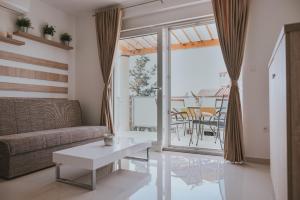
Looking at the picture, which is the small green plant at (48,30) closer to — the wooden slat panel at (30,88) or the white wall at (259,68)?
the wooden slat panel at (30,88)

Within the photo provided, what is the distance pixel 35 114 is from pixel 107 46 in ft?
5.66

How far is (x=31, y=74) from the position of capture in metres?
3.48

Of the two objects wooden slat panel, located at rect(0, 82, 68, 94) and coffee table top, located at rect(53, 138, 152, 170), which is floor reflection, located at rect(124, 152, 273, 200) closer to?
coffee table top, located at rect(53, 138, 152, 170)

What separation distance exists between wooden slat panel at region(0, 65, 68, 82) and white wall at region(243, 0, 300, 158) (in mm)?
3221

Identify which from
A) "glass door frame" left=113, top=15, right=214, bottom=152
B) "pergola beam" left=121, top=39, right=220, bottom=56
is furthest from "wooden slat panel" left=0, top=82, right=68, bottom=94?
"glass door frame" left=113, top=15, right=214, bottom=152

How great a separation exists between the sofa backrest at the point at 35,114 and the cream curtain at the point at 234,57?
2.65 meters

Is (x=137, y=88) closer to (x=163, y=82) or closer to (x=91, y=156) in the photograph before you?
(x=163, y=82)

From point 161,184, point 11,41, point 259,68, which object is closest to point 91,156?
point 161,184

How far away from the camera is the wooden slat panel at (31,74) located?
314 centimetres

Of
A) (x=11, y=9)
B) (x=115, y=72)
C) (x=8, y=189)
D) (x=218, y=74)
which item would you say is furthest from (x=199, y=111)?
(x=11, y=9)

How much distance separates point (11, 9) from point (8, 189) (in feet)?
8.54

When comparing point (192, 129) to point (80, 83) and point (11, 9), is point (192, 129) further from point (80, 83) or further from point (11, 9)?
point (11, 9)

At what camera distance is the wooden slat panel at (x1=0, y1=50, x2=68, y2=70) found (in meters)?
3.12

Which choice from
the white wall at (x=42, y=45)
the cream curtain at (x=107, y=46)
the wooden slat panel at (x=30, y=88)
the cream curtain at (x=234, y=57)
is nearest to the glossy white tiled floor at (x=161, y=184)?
the cream curtain at (x=234, y=57)
